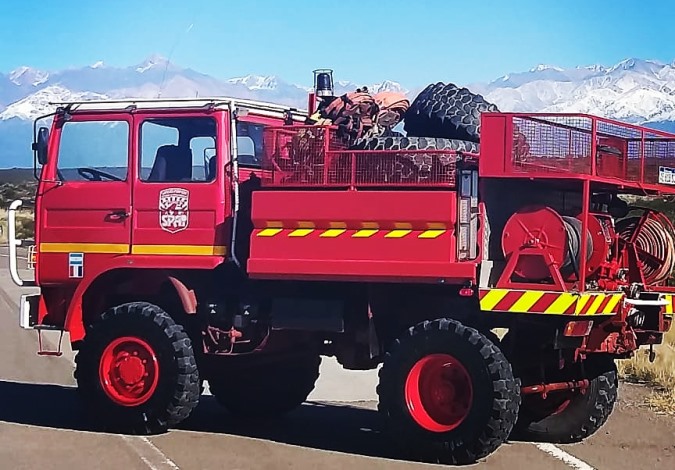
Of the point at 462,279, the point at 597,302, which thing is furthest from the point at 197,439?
the point at 597,302

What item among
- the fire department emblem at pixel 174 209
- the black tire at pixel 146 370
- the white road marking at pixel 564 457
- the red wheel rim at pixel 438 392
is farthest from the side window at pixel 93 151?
the white road marking at pixel 564 457

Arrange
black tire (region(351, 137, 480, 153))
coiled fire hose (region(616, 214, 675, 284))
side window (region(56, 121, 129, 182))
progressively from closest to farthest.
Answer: black tire (region(351, 137, 480, 153)) < coiled fire hose (region(616, 214, 675, 284)) < side window (region(56, 121, 129, 182))

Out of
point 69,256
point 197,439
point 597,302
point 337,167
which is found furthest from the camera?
point 69,256

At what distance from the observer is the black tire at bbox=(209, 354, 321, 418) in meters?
11.9

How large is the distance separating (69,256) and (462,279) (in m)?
4.00

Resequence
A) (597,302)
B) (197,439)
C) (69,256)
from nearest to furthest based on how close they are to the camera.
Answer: (597,302) → (197,439) → (69,256)

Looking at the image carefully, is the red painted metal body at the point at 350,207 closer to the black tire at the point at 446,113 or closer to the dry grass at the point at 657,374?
the black tire at the point at 446,113

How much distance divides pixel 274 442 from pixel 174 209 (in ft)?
7.42

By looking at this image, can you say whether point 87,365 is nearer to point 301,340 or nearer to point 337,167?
point 301,340

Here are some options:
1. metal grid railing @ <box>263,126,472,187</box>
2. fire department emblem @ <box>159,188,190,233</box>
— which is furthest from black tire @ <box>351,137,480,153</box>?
fire department emblem @ <box>159,188,190,233</box>

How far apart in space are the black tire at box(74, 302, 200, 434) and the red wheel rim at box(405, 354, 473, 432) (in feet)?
6.93

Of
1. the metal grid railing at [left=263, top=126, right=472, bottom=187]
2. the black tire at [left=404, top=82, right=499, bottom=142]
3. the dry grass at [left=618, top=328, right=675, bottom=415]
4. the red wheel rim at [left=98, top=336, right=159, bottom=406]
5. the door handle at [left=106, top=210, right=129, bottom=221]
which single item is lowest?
the dry grass at [left=618, top=328, right=675, bottom=415]

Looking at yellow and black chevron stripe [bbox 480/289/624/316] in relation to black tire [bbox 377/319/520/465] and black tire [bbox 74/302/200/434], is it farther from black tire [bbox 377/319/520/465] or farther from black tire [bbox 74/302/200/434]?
black tire [bbox 74/302/200/434]

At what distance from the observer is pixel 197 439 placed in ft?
34.1
